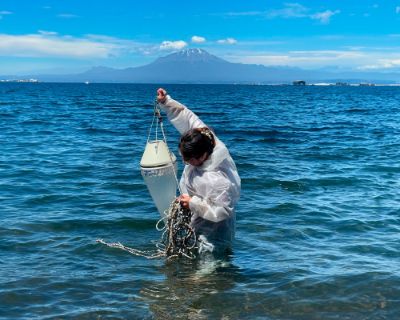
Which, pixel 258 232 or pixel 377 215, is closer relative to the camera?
pixel 258 232

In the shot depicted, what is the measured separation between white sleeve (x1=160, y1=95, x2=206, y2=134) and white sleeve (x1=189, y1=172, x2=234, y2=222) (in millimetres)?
903

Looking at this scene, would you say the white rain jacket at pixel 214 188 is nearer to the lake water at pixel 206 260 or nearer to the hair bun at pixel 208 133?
the hair bun at pixel 208 133

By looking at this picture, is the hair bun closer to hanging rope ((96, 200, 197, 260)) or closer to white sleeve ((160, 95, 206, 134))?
white sleeve ((160, 95, 206, 134))

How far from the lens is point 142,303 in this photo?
21.7 ft

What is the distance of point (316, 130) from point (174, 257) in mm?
23981

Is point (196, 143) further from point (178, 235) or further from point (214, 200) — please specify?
point (178, 235)

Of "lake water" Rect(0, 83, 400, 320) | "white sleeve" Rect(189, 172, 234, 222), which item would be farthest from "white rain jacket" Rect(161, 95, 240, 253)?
"lake water" Rect(0, 83, 400, 320)

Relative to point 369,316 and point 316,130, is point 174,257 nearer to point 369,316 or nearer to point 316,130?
point 369,316

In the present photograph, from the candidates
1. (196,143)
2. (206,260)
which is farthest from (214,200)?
(206,260)

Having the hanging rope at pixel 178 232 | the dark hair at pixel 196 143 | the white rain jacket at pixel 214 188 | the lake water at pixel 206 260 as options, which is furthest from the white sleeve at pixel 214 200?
the lake water at pixel 206 260

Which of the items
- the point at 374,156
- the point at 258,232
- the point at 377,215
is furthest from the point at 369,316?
the point at 374,156

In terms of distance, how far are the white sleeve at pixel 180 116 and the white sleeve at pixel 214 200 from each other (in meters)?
0.90

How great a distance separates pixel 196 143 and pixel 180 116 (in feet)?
3.23

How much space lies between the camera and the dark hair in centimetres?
652
